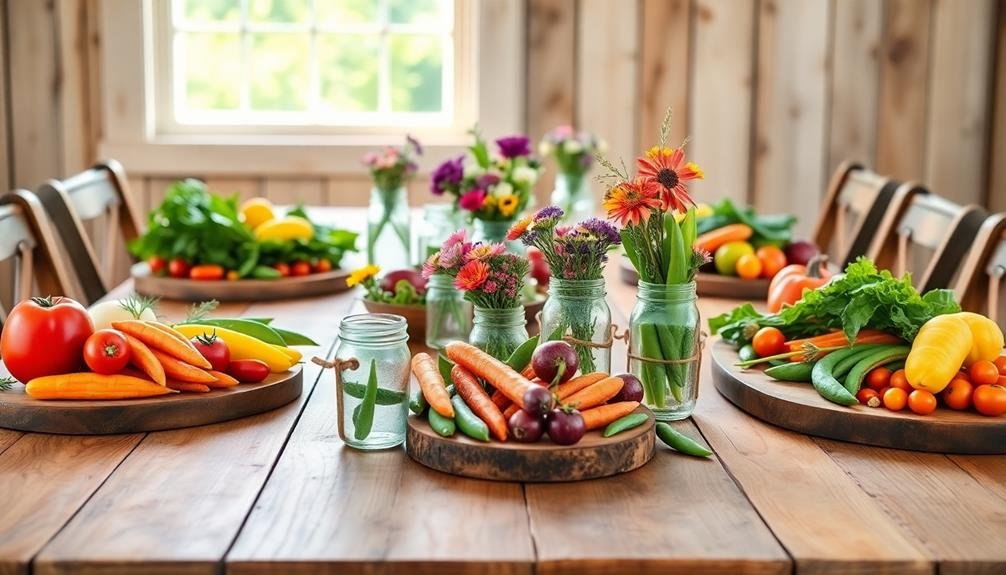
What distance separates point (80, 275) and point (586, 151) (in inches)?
47.9

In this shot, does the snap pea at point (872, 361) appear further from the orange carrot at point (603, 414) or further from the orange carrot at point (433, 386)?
the orange carrot at point (433, 386)

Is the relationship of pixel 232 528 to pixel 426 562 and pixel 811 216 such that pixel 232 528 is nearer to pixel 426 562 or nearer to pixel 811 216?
pixel 426 562

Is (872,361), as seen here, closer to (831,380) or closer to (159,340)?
(831,380)

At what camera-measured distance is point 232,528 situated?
116 centimetres

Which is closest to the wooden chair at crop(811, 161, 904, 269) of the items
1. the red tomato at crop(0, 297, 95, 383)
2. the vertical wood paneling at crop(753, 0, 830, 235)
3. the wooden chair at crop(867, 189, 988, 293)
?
the wooden chair at crop(867, 189, 988, 293)

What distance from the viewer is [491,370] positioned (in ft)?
4.50

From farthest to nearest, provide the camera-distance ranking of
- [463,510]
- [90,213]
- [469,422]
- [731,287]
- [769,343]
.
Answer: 1. [90,213]
2. [731,287]
3. [769,343]
4. [469,422]
5. [463,510]

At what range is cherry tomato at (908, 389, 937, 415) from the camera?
1435mm

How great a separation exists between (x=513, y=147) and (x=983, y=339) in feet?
3.58

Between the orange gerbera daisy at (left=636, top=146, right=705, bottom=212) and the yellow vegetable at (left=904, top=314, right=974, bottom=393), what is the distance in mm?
331

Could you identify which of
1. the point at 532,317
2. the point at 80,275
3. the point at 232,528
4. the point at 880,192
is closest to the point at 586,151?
the point at 880,192

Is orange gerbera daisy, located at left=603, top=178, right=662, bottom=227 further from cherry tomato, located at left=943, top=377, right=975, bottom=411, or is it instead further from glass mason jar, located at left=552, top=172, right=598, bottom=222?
glass mason jar, located at left=552, top=172, right=598, bottom=222

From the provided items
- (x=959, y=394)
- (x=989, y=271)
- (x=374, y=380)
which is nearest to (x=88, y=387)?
(x=374, y=380)

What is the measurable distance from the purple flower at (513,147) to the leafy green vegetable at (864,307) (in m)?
0.77
